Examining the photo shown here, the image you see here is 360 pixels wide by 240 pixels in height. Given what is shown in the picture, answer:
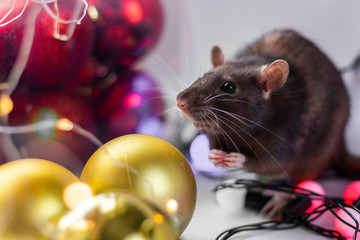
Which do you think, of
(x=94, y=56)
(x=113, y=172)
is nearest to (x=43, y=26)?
(x=94, y=56)

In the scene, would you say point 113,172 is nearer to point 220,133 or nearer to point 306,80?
point 220,133

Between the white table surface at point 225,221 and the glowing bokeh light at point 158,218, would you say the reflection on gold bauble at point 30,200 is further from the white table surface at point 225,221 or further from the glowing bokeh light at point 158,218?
the white table surface at point 225,221

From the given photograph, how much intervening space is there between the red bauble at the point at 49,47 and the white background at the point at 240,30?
1.23ft

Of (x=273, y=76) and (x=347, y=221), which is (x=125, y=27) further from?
(x=347, y=221)

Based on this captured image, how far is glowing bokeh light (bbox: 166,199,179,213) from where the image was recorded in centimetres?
78

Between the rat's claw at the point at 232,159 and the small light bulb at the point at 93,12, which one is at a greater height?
the small light bulb at the point at 93,12

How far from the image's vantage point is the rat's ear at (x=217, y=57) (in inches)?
44.3

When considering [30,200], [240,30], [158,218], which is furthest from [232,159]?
[240,30]

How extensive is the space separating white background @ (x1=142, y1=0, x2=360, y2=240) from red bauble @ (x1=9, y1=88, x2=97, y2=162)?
1.08ft

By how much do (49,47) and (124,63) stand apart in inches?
14.9

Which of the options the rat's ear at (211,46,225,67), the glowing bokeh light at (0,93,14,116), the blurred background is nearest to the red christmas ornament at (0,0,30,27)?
the blurred background

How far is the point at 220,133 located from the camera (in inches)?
39.2

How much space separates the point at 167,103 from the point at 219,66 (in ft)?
1.30

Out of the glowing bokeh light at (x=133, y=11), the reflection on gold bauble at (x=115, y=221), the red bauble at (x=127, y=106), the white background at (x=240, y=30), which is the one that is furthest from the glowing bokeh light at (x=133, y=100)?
the reflection on gold bauble at (x=115, y=221)
